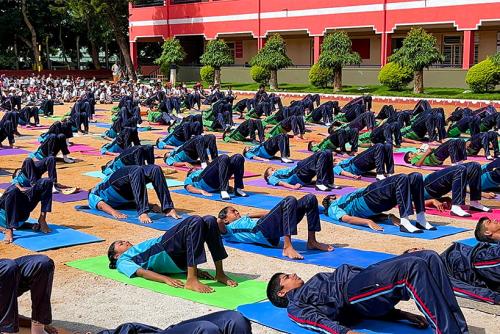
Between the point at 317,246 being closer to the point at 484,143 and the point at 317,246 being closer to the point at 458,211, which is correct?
the point at 458,211

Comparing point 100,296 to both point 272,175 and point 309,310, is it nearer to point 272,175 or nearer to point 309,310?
point 309,310

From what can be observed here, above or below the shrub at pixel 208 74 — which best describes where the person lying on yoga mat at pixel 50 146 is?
below

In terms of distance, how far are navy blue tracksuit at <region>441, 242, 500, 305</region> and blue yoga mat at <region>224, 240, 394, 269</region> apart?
3.43 ft

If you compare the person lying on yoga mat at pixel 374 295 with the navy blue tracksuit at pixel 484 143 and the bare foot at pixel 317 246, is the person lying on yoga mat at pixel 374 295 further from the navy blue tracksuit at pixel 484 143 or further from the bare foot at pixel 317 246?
the navy blue tracksuit at pixel 484 143

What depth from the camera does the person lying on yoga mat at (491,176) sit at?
1070 centimetres

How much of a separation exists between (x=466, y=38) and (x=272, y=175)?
71.1ft

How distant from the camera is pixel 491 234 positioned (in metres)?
6.56

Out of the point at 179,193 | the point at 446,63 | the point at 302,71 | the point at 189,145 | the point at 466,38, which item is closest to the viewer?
the point at 179,193

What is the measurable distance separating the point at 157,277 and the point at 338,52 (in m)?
27.2

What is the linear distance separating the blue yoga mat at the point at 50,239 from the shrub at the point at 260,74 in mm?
28024

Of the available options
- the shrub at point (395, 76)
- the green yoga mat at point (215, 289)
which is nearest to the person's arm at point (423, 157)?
the green yoga mat at point (215, 289)

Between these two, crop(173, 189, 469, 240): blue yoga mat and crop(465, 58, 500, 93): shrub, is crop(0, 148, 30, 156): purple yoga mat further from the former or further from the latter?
crop(465, 58, 500, 93): shrub

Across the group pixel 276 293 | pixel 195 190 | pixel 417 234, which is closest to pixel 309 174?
pixel 195 190

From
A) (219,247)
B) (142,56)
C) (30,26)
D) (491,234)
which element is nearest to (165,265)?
(219,247)
